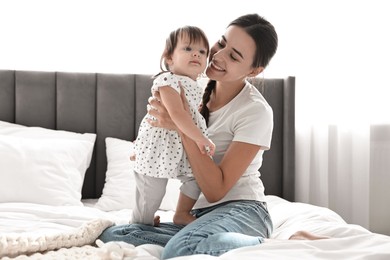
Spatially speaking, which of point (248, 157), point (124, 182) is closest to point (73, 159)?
point (124, 182)

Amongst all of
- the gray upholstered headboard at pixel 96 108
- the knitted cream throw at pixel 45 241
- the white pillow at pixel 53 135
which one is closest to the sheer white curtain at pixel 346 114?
the gray upholstered headboard at pixel 96 108

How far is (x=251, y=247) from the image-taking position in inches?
57.7

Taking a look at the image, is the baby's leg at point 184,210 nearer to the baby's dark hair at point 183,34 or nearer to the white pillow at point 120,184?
the baby's dark hair at point 183,34

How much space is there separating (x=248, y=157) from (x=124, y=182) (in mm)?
1096

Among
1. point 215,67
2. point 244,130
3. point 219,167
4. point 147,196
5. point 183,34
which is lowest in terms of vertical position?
point 147,196

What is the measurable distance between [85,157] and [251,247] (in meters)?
1.70

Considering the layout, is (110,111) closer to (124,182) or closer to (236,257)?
(124,182)

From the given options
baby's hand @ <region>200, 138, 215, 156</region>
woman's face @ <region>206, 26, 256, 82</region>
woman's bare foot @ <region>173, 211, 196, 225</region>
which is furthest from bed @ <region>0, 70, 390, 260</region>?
woman's face @ <region>206, 26, 256, 82</region>

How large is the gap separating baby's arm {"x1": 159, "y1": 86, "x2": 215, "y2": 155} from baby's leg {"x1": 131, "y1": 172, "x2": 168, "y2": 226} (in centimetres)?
21

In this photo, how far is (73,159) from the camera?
2930 mm

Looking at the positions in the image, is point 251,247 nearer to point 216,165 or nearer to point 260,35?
point 216,165

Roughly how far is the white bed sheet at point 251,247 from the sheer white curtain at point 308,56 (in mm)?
629

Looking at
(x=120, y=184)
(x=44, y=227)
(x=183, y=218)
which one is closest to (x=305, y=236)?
(x=183, y=218)

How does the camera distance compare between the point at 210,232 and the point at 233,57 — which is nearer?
the point at 210,232
